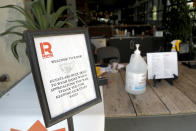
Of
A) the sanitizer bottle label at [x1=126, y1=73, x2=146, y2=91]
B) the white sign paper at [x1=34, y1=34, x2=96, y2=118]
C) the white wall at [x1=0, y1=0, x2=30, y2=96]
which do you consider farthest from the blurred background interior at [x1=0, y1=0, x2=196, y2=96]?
the sanitizer bottle label at [x1=126, y1=73, x2=146, y2=91]

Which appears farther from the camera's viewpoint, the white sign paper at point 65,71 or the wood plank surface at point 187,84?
the wood plank surface at point 187,84

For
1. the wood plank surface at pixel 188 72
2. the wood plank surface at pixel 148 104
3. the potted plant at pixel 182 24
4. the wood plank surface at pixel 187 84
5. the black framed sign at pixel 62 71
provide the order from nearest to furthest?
the black framed sign at pixel 62 71
the wood plank surface at pixel 148 104
the wood plank surface at pixel 187 84
the wood plank surface at pixel 188 72
the potted plant at pixel 182 24

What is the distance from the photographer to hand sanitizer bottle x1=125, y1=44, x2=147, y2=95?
29.5 inches

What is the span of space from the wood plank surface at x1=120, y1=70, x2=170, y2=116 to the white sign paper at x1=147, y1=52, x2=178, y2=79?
5.5 inches

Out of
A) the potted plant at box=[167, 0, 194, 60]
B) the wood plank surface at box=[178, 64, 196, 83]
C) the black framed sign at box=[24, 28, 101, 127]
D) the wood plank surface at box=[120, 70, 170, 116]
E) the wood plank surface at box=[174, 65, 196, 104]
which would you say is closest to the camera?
the black framed sign at box=[24, 28, 101, 127]

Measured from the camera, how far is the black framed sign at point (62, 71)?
41 cm

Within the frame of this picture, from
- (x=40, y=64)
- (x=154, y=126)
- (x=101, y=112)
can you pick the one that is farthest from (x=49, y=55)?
(x=154, y=126)

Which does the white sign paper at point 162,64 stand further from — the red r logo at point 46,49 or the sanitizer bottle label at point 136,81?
the red r logo at point 46,49

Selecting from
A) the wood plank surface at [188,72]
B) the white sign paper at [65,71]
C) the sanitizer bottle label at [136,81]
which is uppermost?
the white sign paper at [65,71]

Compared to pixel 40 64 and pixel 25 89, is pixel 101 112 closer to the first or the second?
pixel 40 64

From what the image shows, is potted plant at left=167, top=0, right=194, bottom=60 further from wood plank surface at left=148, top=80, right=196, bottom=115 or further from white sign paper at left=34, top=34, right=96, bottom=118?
white sign paper at left=34, top=34, right=96, bottom=118

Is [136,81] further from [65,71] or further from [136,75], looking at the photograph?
[65,71]

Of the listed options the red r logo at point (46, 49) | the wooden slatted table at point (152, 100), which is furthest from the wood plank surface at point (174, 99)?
the red r logo at point (46, 49)

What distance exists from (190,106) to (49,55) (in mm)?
682
